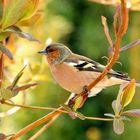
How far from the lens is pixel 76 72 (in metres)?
0.97

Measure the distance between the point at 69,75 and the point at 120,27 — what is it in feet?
1.51

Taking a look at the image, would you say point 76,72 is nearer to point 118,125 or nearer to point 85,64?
point 85,64

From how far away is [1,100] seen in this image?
55 centimetres

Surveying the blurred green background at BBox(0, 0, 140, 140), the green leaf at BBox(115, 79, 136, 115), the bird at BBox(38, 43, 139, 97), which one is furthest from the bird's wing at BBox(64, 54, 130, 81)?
the blurred green background at BBox(0, 0, 140, 140)

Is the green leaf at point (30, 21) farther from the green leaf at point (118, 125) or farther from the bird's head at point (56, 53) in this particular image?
the bird's head at point (56, 53)

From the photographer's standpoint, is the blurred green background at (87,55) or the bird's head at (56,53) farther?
the blurred green background at (87,55)

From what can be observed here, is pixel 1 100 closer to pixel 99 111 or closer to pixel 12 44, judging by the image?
pixel 12 44

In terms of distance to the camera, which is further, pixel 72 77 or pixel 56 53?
pixel 56 53

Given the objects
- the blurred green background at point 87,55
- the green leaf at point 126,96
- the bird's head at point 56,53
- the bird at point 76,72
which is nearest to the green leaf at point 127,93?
the green leaf at point 126,96

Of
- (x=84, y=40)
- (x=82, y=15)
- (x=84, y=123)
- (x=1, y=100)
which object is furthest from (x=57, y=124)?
(x=1, y=100)

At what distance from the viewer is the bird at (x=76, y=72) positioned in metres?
0.87

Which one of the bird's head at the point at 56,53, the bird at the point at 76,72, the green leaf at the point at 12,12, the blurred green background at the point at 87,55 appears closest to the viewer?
the green leaf at the point at 12,12

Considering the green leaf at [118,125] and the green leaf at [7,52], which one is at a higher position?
the green leaf at [7,52]

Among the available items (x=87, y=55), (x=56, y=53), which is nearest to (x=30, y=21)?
(x=56, y=53)
